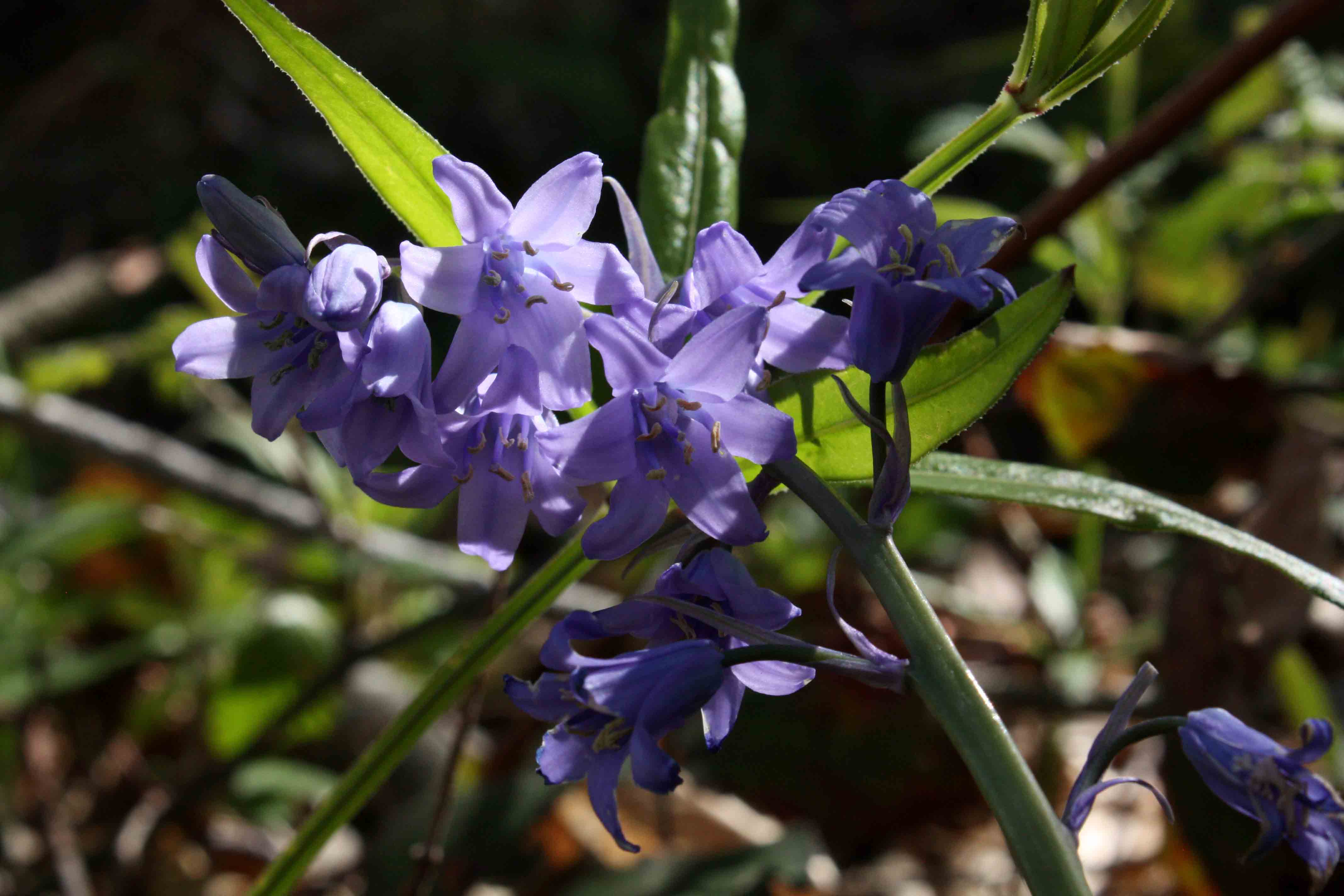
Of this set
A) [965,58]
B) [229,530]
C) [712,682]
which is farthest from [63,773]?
[965,58]

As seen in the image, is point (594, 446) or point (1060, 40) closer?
point (594, 446)

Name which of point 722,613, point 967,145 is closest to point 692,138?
point 967,145

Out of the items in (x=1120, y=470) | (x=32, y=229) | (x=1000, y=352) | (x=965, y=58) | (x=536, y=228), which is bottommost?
(x=32, y=229)

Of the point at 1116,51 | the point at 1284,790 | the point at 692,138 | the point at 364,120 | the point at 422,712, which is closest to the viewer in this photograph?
the point at 1284,790

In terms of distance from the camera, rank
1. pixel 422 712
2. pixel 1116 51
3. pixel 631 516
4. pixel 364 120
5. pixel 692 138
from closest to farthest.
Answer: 1. pixel 631 516
2. pixel 1116 51
3. pixel 364 120
4. pixel 422 712
5. pixel 692 138

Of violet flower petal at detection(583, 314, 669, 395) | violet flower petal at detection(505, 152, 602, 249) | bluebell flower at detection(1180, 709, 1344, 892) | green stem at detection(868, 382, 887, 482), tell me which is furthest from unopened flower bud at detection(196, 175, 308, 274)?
bluebell flower at detection(1180, 709, 1344, 892)

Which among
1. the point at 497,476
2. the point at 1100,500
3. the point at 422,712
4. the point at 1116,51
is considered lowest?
the point at 422,712

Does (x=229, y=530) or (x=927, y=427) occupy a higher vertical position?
(x=927, y=427)

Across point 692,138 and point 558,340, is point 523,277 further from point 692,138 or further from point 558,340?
point 692,138

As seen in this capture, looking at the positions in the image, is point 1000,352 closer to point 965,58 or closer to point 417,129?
point 417,129
